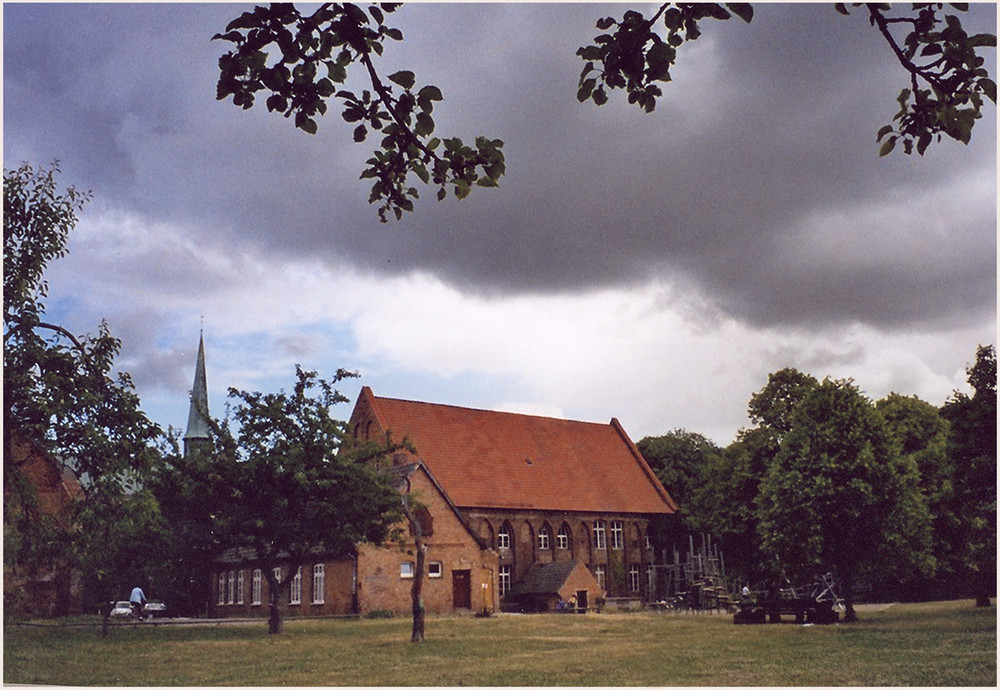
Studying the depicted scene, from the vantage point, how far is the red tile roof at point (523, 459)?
35844 millimetres

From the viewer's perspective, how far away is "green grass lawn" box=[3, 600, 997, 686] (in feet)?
39.8

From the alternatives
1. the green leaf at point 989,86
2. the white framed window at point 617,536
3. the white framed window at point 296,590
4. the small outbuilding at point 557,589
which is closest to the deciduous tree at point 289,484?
the white framed window at point 296,590

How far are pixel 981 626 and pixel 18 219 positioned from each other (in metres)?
16.5

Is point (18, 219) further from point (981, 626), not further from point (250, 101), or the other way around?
point (981, 626)

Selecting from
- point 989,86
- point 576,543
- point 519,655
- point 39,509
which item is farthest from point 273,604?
point 576,543

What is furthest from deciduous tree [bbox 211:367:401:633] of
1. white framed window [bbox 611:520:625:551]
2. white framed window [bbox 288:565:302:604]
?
white framed window [bbox 611:520:625:551]

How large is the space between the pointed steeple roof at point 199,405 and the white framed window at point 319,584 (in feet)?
19.1

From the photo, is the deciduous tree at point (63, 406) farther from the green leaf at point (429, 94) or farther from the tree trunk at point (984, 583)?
the tree trunk at point (984, 583)

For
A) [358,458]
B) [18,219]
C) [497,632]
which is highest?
[18,219]

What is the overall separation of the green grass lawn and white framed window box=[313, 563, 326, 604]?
5.06 meters

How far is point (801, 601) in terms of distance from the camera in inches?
895

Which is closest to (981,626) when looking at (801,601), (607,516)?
(801,601)

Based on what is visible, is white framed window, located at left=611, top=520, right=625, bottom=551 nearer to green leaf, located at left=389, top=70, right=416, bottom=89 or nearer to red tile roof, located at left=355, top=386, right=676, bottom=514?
red tile roof, located at left=355, top=386, right=676, bottom=514

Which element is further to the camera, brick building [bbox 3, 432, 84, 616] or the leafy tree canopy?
brick building [bbox 3, 432, 84, 616]
